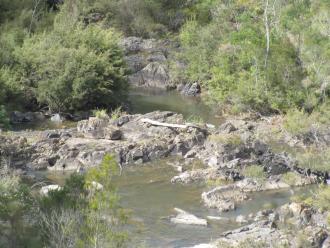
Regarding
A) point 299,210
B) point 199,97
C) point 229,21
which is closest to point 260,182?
point 299,210

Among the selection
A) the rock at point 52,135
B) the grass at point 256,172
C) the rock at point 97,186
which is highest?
the rock at point 97,186

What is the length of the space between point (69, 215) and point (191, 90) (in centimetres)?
4553

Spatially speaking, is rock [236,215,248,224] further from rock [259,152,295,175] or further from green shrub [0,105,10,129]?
green shrub [0,105,10,129]

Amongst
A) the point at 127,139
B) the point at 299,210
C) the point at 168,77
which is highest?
the point at 299,210

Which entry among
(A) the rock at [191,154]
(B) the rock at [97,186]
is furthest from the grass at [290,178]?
(B) the rock at [97,186]

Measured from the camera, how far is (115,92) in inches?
1954

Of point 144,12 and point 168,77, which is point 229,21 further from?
point 144,12

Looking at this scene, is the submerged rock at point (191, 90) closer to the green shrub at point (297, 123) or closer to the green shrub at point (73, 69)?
the green shrub at point (73, 69)

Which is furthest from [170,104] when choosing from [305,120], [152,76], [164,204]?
[164,204]

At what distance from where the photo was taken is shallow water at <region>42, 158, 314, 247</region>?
2345 centimetres

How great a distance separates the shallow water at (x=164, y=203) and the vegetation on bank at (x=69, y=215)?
14.0 ft

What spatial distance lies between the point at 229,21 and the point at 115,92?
16.9 m

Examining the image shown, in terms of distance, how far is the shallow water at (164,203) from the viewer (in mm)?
23448

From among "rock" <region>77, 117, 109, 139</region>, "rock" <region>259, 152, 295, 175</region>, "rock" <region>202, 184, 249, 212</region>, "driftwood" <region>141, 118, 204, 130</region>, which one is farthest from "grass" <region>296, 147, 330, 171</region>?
"rock" <region>77, 117, 109, 139</region>
